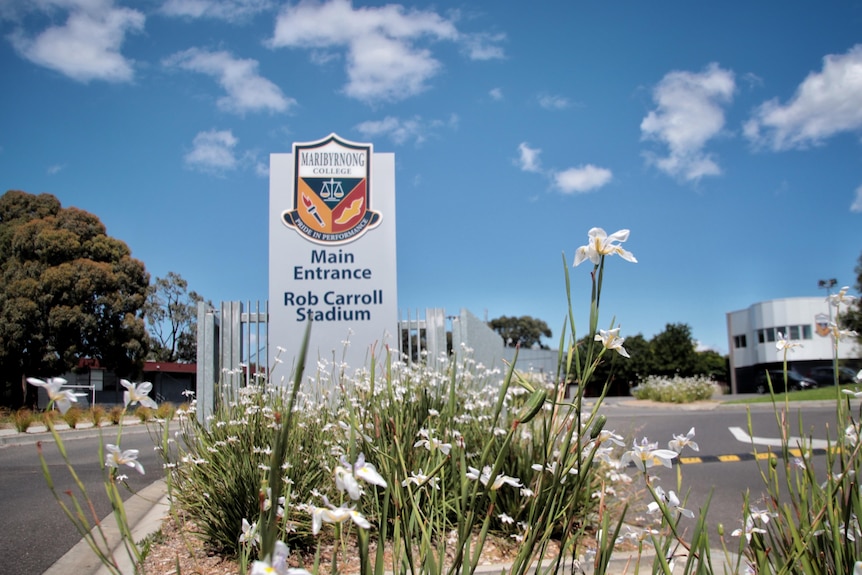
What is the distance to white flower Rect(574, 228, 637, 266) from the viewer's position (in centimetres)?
152

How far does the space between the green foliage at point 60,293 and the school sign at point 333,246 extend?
72.0ft

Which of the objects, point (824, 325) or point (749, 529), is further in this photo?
point (824, 325)

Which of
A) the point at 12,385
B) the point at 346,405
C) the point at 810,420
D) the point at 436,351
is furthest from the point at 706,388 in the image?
the point at 12,385

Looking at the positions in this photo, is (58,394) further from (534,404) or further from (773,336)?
(773,336)

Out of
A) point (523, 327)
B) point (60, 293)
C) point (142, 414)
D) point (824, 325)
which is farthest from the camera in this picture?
point (523, 327)

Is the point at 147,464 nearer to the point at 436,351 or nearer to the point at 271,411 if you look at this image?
the point at 436,351

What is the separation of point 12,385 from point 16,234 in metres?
6.56

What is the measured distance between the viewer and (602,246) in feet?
4.98

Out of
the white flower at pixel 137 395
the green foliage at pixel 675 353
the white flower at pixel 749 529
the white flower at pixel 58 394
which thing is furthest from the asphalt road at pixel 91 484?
the green foliage at pixel 675 353

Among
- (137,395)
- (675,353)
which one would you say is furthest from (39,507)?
(675,353)

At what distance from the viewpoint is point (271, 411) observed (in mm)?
4117

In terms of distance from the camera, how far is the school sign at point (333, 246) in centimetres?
907

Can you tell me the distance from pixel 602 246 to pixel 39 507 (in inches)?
246

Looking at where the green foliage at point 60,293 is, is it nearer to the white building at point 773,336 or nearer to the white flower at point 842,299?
the white flower at point 842,299
